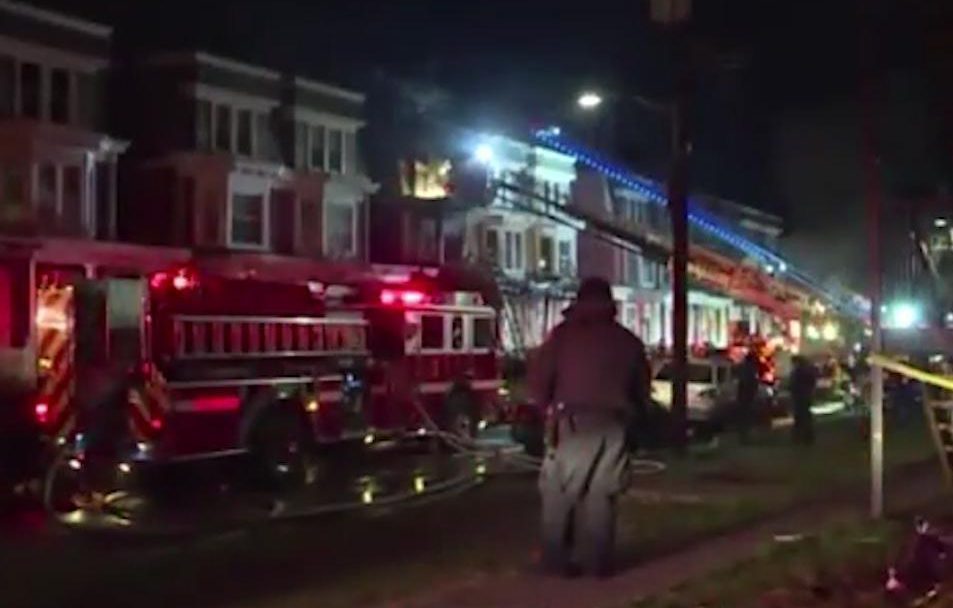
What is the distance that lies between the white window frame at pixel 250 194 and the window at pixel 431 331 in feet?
54.6

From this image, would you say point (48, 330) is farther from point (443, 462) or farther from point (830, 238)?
point (830, 238)

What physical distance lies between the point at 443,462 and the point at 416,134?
2527 cm

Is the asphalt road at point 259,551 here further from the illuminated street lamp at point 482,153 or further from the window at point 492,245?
the window at point 492,245

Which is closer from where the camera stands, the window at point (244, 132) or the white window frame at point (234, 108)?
the white window frame at point (234, 108)

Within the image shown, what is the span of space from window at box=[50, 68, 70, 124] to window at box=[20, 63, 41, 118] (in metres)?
0.52

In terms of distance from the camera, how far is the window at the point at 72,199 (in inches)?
1377

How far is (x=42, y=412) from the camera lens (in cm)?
1761

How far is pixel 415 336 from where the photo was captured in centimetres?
2244

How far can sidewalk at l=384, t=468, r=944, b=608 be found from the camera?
364 inches

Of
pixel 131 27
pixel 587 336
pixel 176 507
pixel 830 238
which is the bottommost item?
pixel 176 507

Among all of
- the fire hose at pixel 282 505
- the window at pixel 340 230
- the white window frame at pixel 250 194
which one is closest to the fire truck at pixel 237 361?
the fire hose at pixel 282 505

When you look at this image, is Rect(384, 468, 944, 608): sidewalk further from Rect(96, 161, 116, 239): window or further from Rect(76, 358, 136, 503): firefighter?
Rect(96, 161, 116, 239): window

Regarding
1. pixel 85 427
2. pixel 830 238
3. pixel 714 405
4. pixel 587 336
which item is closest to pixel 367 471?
pixel 85 427

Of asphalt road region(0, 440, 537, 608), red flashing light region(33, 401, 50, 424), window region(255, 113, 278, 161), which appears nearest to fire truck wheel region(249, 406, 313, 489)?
asphalt road region(0, 440, 537, 608)
